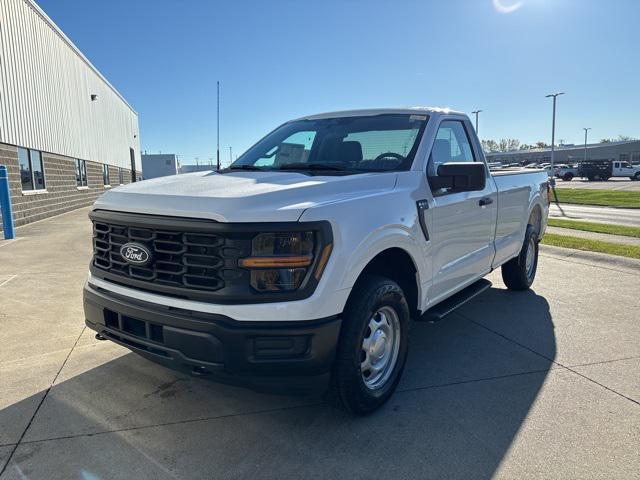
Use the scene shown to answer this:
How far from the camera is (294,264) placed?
246 centimetres

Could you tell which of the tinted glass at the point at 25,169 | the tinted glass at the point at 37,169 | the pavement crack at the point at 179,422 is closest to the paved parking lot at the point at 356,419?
the pavement crack at the point at 179,422

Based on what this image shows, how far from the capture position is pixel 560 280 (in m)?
6.66

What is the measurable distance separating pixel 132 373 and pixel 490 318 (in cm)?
355

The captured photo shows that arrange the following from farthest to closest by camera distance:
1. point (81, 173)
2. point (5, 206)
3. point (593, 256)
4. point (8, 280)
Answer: point (81, 173) → point (5, 206) → point (593, 256) → point (8, 280)

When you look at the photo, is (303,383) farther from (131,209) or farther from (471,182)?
(471,182)

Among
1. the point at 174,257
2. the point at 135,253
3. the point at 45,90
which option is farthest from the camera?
the point at 45,90

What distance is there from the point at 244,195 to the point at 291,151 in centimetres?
173

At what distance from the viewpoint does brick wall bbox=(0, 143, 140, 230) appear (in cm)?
1308

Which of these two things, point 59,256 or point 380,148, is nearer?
point 380,148

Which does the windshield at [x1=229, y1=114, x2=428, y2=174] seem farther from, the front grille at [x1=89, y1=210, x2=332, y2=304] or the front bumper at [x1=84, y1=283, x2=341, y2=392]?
the front bumper at [x1=84, y1=283, x2=341, y2=392]

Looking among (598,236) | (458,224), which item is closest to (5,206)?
(458,224)

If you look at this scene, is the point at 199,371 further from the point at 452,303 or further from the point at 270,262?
the point at 452,303

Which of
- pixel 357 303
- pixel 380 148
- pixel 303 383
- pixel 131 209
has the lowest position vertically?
pixel 303 383

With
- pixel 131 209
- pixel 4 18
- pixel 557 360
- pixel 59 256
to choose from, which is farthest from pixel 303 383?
pixel 4 18
